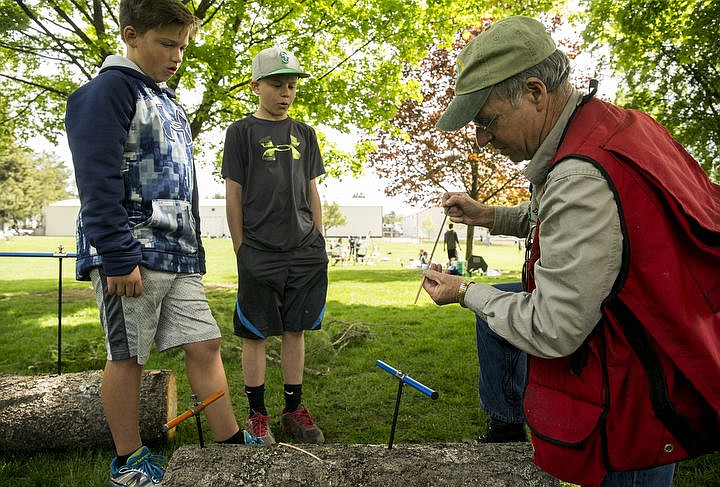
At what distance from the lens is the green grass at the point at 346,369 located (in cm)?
266

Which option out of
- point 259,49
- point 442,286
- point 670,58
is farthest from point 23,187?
point 442,286

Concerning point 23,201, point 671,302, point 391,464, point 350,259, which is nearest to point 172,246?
point 391,464

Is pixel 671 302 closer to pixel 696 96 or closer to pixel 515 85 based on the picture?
pixel 515 85

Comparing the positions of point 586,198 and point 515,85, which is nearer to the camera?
point 586,198

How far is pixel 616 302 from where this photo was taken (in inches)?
53.2

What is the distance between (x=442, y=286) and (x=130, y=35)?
1645 millimetres

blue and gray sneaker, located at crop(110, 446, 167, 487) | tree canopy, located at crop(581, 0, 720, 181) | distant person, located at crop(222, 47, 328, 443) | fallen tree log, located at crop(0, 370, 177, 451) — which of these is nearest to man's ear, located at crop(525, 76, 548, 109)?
distant person, located at crop(222, 47, 328, 443)

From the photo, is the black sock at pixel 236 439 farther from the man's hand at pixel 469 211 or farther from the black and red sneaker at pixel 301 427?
the man's hand at pixel 469 211

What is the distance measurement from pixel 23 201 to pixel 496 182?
55307mm

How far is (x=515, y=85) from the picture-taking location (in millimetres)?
1571

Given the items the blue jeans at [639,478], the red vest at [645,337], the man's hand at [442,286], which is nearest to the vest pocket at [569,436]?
the red vest at [645,337]

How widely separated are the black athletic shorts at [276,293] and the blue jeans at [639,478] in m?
→ 1.82

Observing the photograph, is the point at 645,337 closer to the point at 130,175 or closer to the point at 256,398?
the point at 130,175

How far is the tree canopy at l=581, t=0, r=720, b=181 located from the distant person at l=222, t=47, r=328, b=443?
712 cm
